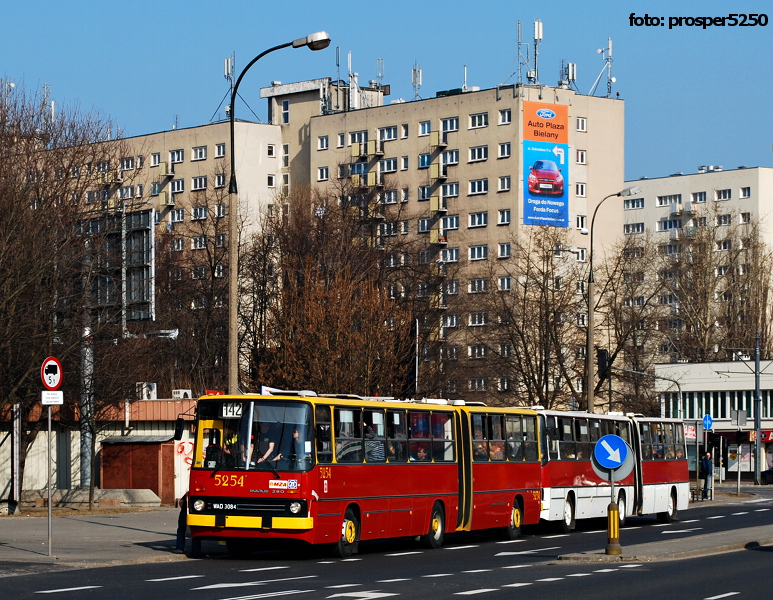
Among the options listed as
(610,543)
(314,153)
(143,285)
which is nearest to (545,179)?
(314,153)

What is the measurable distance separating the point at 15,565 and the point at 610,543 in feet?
30.9

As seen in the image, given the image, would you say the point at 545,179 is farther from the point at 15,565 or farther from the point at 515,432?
the point at 15,565

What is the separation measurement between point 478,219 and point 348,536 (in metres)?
73.1

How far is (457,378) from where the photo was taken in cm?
6862

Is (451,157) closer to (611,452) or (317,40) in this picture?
(317,40)

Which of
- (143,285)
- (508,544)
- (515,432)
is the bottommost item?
(508,544)

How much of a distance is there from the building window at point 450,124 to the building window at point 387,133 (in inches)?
142

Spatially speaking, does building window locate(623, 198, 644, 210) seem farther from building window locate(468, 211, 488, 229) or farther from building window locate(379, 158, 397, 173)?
building window locate(468, 211, 488, 229)

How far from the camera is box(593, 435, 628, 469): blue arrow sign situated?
23062 millimetres

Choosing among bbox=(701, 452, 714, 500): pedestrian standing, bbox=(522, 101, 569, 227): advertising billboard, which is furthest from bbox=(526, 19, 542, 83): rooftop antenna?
bbox=(701, 452, 714, 500): pedestrian standing

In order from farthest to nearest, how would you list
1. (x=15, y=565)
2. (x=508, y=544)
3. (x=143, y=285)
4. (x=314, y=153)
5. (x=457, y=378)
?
1. (x=314, y=153)
2. (x=457, y=378)
3. (x=143, y=285)
4. (x=508, y=544)
5. (x=15, y=565)

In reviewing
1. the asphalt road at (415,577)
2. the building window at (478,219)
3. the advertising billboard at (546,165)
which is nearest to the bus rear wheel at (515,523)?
the asphalt road at (415,577)

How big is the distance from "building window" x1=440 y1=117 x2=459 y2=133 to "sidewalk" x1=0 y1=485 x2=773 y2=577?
64948 mm

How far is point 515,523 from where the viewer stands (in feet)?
102
